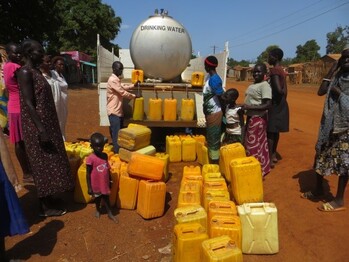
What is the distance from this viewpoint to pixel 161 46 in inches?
271

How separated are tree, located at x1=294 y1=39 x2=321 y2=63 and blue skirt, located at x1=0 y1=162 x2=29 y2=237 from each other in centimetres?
6356

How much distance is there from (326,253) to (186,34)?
5.52 metres

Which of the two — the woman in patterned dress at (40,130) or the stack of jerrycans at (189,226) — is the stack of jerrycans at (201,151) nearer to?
the stack of jerrycans at (189,226)

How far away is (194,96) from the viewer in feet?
21.3

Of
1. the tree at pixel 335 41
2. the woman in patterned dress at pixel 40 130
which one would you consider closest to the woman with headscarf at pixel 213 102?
the woman in patterned dress at pixel 40 130

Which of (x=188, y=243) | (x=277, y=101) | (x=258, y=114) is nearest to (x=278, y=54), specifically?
(x=277, y=101)

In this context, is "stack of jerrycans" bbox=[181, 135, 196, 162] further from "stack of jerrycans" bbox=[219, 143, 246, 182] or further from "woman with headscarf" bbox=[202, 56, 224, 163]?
"stack of jerrycans" bbox=[219, 143, 246, 182]

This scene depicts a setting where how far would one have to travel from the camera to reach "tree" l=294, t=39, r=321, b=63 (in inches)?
2386

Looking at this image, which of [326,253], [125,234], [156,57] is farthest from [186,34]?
[326,253]

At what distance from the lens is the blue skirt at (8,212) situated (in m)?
2.87

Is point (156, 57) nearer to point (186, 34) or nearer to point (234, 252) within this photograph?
point (186, 34)

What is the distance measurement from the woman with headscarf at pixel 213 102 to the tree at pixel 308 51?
199 feet

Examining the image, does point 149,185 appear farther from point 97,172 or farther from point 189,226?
point 189,226

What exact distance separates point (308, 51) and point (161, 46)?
207 feet
